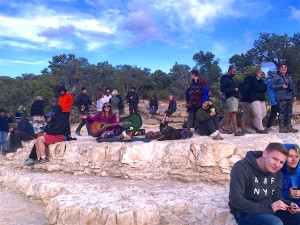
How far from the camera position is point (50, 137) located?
24.1 ft

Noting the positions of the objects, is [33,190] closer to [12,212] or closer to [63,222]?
[12,212]

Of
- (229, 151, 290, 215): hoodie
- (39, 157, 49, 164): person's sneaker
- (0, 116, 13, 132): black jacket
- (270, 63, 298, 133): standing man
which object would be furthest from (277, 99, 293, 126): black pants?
(0, 116, 13, 132): black jacket

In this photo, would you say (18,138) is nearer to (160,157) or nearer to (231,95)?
(160,157)

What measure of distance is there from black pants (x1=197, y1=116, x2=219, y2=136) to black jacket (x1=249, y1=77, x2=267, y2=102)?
1.10 metres

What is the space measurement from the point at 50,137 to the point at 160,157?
296 cm

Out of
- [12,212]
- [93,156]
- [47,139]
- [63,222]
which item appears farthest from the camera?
[47,139]

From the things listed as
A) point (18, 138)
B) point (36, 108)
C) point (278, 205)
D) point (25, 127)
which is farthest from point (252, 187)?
point (36, 108)

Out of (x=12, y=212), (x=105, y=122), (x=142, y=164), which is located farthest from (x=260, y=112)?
(x=12, y=212)

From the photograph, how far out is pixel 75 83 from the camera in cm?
2666

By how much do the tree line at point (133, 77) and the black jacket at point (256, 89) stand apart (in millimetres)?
14532

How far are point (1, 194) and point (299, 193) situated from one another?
6.23 m

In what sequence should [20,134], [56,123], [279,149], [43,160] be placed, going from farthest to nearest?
[20,134] < [56,123] < [43,160] < [279,149]

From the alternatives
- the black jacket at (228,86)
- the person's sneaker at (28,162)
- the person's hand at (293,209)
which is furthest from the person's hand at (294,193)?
the person's sneaker at (28,162)

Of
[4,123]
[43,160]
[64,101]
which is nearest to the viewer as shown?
[43,160]
